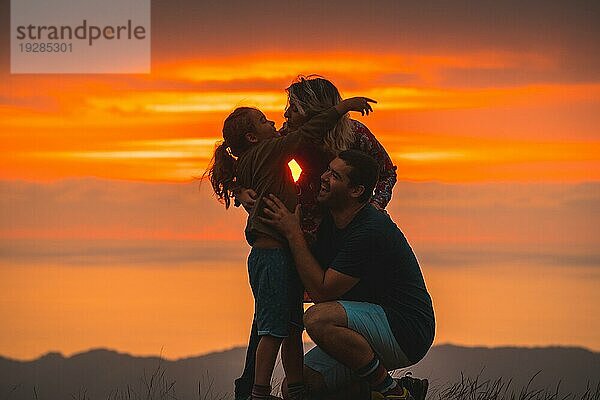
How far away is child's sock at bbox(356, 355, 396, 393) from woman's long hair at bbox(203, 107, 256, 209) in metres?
1.21

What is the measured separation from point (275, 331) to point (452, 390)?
207 cm

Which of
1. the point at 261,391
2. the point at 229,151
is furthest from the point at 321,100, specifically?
the point at 261,391

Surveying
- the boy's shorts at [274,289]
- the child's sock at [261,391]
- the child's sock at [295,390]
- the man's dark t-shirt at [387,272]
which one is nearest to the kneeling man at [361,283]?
the man's dark t-shirt at [387,272]

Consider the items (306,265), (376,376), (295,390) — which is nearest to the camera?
(306,265)

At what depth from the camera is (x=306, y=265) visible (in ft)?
22.7

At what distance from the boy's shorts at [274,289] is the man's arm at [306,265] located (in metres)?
0.12

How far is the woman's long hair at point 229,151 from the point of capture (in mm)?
7086

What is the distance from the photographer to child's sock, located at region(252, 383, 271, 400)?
714 centimetres

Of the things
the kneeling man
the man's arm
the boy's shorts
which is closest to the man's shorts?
the kneeling man

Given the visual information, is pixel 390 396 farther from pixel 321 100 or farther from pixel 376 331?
pixel 321 100

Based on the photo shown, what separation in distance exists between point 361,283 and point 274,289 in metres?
0.50

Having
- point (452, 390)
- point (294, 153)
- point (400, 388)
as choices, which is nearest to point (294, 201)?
point (294, 153)

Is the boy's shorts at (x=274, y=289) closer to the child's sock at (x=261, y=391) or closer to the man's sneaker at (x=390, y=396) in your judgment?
the child's sock at (x=261, y=391)

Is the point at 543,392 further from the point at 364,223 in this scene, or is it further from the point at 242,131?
the point at 242,131
